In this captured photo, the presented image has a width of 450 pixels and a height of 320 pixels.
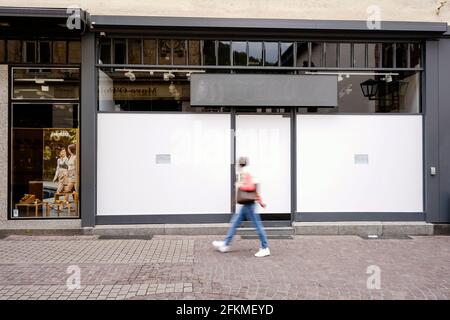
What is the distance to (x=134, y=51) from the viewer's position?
998 centimetres

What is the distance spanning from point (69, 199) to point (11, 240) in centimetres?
156

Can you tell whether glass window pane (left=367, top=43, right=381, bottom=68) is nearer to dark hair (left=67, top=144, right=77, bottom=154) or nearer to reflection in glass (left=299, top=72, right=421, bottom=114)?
reflection in glass (left=299, top=72, right=421, bottom=114)

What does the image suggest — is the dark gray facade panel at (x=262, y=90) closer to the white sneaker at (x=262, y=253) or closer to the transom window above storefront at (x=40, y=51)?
the transom window above storefront at (x=40, y=51)

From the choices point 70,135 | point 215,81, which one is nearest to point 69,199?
point 70,135

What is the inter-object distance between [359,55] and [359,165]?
108 inches

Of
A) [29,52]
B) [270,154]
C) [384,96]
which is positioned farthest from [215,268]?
[29,52]

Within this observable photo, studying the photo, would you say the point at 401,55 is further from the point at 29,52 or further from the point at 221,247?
the point at 29,52

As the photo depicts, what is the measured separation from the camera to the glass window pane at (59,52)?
1001 cm

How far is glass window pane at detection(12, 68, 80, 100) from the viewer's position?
10000 millimetres

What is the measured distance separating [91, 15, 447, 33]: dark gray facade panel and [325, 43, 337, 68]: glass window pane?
1.75ft

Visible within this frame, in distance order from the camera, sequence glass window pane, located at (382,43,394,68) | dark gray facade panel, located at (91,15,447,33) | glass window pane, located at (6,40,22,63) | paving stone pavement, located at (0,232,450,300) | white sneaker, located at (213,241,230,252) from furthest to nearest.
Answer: glass window pane, located at (382,43,394,68) < glass window pane, located at (6,40,22,63) < dark gray facade panel, located at (91,15,447,33) < white sneaker, located at (213,241,230,252) < paving stone pavement, located at (0,232,450,300)

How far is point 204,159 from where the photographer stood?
10.0 m

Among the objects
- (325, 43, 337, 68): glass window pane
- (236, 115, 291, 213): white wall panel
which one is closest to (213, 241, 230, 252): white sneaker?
(236, 115, 291, 213): white wall panel

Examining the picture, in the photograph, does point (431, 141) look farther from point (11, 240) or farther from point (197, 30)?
point (11, 240)
